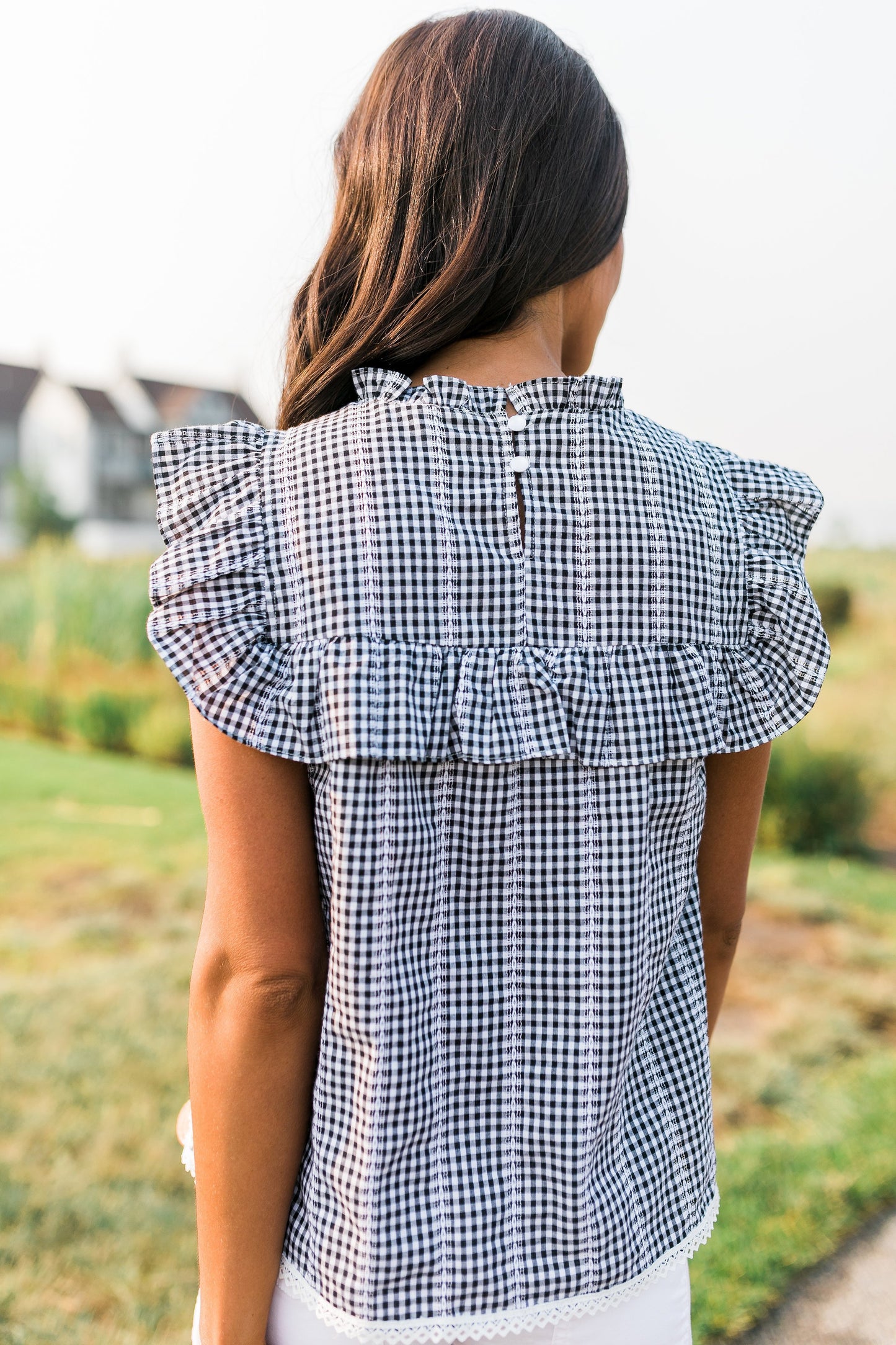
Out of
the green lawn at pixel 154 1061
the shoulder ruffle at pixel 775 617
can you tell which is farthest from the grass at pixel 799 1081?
the shoulder ruffle at pixel 775 617

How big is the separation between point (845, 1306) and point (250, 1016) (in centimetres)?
177

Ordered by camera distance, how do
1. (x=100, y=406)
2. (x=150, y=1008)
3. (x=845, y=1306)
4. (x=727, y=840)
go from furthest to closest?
(x=100, y=406)
(x=150, y=1008)
(x=845, y=1306)
(x=727, y=840)

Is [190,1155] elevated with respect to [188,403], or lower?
lower

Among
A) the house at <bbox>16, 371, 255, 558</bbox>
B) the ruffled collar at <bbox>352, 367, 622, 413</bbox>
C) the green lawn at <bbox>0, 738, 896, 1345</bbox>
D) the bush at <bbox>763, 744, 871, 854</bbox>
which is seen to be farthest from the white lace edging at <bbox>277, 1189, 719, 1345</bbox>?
the house at <bbox>16, 371, 255, 558</bbox>

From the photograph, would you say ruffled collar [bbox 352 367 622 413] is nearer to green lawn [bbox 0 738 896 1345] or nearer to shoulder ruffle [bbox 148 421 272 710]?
shoulder ruffle [bbox 148 421 272 710]

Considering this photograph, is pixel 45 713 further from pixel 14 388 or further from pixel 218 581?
pixel 218 581

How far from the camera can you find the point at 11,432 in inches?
145

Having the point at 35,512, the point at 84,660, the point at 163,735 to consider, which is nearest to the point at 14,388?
the point at 35,512

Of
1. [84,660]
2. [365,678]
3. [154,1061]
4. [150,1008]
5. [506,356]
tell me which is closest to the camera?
[365,678]

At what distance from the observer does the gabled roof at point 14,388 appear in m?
3.57

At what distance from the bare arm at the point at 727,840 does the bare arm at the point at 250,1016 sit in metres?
0.43

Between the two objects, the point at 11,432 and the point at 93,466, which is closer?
the point at 11,432

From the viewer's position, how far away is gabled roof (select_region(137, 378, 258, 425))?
369 cm

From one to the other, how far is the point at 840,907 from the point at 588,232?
9.86 feet
